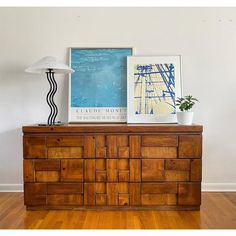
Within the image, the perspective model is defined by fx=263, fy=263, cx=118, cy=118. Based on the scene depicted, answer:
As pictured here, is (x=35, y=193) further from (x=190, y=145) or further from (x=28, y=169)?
(x=190, y=145)

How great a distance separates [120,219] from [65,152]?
0.71 meters

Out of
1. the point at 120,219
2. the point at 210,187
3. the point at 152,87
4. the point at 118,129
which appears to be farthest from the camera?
the point at 210,187

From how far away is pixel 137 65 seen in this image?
2.66 m

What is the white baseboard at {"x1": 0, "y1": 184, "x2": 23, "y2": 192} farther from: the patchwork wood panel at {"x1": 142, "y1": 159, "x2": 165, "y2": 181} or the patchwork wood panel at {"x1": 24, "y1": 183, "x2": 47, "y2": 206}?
the patchwork wood panel at {"x1": 142, "y1": 159, "x2": 165, "y2": 181}

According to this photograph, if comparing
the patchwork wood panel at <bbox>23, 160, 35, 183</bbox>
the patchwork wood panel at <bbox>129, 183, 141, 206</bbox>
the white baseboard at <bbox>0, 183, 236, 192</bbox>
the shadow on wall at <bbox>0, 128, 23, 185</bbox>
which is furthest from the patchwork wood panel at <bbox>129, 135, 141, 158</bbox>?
the shadow on wall at <bbox>0, 128, 23, 185</bbox>

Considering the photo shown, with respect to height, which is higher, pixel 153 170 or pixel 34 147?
pixel 34 147

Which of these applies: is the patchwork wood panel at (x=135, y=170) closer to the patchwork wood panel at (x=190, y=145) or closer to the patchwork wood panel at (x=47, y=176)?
the patchwork wood panel at (x=190, y=145)

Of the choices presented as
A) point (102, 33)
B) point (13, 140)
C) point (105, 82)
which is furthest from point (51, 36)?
point (13, 140)

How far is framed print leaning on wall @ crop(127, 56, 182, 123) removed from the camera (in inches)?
102

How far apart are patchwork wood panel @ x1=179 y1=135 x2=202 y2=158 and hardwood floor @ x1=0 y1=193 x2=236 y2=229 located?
1.64ft

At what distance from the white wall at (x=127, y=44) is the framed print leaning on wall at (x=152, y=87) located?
0.12 metres

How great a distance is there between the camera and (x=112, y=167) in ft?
7.37

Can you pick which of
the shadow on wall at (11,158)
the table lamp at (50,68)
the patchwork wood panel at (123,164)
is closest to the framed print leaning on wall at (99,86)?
the table lamp at (50,68)

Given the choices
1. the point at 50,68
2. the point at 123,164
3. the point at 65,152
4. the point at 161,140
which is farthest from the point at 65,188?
the point at 50,68
